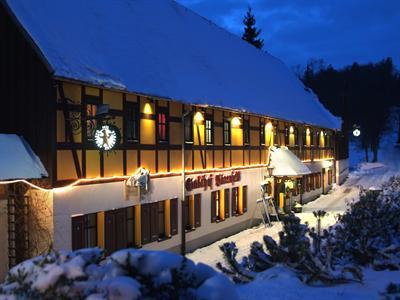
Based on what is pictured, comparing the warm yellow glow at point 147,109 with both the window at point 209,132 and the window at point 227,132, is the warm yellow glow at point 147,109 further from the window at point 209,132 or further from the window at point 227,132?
the window at point 227,132

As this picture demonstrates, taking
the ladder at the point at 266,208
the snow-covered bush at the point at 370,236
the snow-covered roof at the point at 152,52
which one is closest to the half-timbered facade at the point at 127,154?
the snow-covered roof at the point at 152,52

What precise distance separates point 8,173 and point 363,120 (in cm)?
6447

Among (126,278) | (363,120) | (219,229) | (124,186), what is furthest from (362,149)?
(126,278)

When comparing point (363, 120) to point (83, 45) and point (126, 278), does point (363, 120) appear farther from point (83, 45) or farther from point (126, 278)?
point (126, 278)

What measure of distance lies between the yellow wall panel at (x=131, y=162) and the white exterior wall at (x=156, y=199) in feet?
1.80

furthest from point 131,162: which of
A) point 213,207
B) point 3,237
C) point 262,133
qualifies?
point 262,133

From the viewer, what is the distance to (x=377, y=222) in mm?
11219

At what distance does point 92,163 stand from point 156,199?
124 inches

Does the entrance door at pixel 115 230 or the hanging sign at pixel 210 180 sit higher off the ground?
the hanging sign at pixel 210 180

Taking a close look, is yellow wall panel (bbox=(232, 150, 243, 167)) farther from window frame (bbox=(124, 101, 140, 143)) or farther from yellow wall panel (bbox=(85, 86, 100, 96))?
yellow wall panel (bbox=(85, 86, 100, 96))

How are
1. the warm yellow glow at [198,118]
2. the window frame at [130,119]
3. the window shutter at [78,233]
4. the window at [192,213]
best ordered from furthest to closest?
the warm yellow glow at [198,118]
the window at [192,213]
the window frame at [130,119]
the window shutter at [78,233]

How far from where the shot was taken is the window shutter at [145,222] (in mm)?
14516

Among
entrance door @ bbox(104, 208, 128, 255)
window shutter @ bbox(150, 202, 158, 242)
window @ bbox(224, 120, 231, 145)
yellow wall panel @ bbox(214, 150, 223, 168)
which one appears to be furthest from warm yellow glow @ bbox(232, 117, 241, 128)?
entrance door @ bbox(104, 208, 128, 255)

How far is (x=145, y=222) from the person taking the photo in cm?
1465
